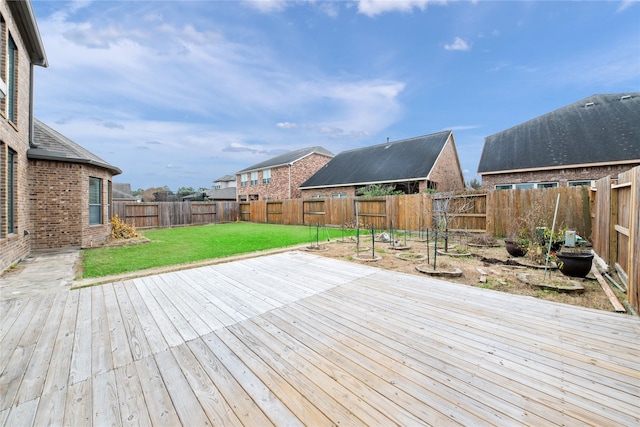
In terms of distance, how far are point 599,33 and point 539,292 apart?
13.1m

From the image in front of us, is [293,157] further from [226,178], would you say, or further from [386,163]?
[226,178]

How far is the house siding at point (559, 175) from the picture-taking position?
1261 centimetres

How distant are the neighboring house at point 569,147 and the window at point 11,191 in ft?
64.8

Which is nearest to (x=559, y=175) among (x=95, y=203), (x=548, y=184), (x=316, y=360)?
(x=548, y=184)

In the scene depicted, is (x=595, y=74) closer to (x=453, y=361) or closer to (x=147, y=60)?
(x=453, y=361)

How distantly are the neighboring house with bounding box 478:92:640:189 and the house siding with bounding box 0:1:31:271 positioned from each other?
19.6 meters

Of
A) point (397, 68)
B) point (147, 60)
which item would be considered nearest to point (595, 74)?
point (397, 68)

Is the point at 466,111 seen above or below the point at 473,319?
above

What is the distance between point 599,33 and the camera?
10617 mm

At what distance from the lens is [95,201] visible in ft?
32.5

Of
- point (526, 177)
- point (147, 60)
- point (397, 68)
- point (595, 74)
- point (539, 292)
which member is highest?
point (397, 68)

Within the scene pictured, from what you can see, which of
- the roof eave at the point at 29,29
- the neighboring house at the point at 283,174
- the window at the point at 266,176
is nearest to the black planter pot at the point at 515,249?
the roof eave at the point at 29,29

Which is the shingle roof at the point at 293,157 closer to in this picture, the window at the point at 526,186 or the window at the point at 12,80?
the window at the point at 526,186

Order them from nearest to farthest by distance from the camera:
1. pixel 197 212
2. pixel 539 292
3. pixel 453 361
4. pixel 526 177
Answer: pixel 453 361 < pixel 539 292 < pixel 526 177 < pixel 197 212
